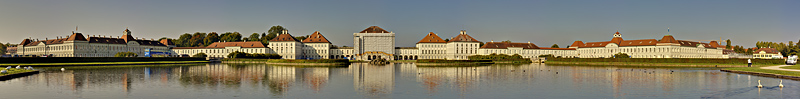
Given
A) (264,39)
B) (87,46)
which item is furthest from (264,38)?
(87,46)

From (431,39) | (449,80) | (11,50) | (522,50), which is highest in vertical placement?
(431,39)

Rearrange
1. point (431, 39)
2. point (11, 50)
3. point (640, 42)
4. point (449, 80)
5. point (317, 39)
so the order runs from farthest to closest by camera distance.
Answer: point (11, 50) < point (431, 39) < point (317, 39) < point (640, 42) < point (449, 80)

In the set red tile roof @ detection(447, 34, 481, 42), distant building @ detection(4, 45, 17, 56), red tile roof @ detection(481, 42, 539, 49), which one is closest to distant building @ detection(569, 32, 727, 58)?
red tile roof @ detection(481, 42, 539, 49)

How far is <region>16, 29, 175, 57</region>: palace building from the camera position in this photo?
121 m

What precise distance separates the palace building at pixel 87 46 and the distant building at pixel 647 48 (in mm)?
97813

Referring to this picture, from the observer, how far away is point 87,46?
123m

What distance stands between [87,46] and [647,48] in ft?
380

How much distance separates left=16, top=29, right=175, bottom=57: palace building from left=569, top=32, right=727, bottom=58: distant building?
321 ft

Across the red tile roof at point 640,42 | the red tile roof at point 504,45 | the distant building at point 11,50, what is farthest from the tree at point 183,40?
the red tile roof at point 640,42

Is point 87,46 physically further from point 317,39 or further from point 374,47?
point 374,47

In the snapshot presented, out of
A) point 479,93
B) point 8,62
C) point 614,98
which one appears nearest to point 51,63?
point 8,62

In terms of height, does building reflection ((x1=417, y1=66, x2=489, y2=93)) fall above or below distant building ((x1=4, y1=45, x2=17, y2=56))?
below

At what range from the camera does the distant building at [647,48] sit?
4870 inches

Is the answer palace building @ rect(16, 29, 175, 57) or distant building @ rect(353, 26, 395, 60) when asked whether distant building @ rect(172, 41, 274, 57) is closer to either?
palace building @ rect(16, 29, 175, 57)
